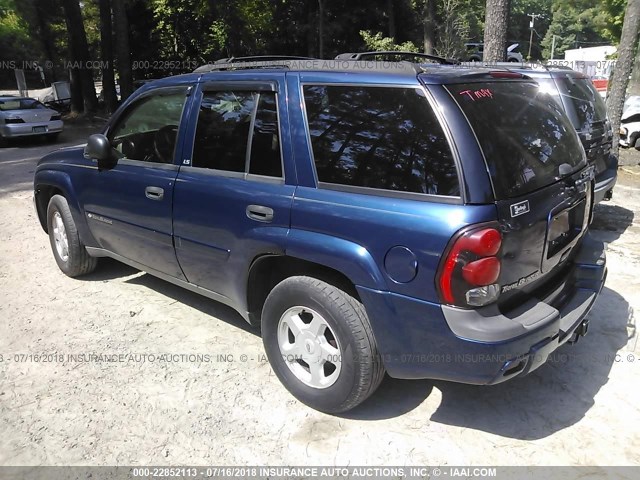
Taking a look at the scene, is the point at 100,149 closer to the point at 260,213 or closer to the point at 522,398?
the point at 260,213

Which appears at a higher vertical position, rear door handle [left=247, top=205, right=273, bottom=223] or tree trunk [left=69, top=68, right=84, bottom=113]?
tree trunk [left=69, top=68, right=84, bottom=113]

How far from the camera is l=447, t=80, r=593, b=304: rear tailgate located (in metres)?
2.52

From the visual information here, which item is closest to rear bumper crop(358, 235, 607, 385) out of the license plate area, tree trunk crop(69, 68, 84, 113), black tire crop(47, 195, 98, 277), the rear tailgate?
the rear tailgate

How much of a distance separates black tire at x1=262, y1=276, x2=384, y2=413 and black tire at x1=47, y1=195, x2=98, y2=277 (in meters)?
2.57

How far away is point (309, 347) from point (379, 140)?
124cm

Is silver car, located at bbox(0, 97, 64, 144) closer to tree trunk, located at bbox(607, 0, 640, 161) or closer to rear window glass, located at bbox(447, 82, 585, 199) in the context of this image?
tree trunk, located at bbox(607, 0, 640, 161)

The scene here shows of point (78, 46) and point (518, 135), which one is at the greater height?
point (78, 46)

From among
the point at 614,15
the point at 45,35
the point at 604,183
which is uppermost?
the point at 45,35

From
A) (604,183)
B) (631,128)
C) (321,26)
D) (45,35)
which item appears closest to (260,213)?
(604,183)

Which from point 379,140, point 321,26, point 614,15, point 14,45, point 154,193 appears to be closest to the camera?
point 379,140

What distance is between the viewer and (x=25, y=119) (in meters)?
15.2

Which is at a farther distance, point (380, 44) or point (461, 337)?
point (380, 44)

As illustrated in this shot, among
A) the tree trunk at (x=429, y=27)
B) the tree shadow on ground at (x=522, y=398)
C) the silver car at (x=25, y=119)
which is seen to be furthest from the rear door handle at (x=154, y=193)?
the tree trunk at (x=429, y=27)

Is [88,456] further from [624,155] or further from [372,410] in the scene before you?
[624,155]
